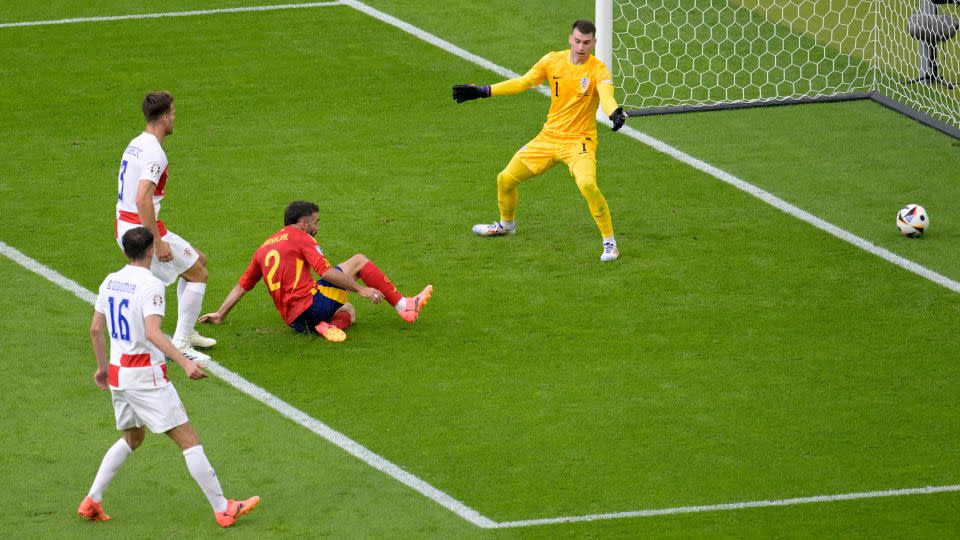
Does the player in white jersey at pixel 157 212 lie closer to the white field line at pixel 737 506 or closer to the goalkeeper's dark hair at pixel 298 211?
the goalkeeper's dark hair at pixel 298 211

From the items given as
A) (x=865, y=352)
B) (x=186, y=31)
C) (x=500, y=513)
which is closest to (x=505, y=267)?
(x=865, y=352)

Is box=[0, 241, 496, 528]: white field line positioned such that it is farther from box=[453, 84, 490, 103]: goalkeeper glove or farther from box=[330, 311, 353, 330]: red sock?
box=[453, 84, 490, 103]: goalkeeper glove

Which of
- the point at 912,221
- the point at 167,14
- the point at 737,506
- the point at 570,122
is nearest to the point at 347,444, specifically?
the point at 737,506

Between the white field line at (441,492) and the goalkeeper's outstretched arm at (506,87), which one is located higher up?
the goalkeeper's outstretched arm at (506,87)

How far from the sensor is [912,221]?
46.1ft

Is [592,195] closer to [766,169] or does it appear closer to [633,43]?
[766,169]

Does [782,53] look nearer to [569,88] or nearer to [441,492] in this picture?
[569,88]

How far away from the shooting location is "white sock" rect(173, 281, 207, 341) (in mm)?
11523

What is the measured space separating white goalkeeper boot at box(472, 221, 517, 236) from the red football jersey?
8.65 feet

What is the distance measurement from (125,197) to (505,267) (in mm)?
3541

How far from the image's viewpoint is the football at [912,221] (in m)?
14.1

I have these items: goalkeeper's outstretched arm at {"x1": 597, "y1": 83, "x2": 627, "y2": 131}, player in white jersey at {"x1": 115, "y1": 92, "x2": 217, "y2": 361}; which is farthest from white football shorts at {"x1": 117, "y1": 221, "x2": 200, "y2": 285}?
goalkeeper's outstretched arm at {"x1": 597, "y1": 83, "x2": 627, "y2": 131}

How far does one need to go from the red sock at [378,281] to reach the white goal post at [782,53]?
5491 mm

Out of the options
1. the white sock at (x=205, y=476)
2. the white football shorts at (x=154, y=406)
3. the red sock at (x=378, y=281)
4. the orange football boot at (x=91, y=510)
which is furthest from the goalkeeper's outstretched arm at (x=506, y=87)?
the orange football boot at (x=91, y=510)
